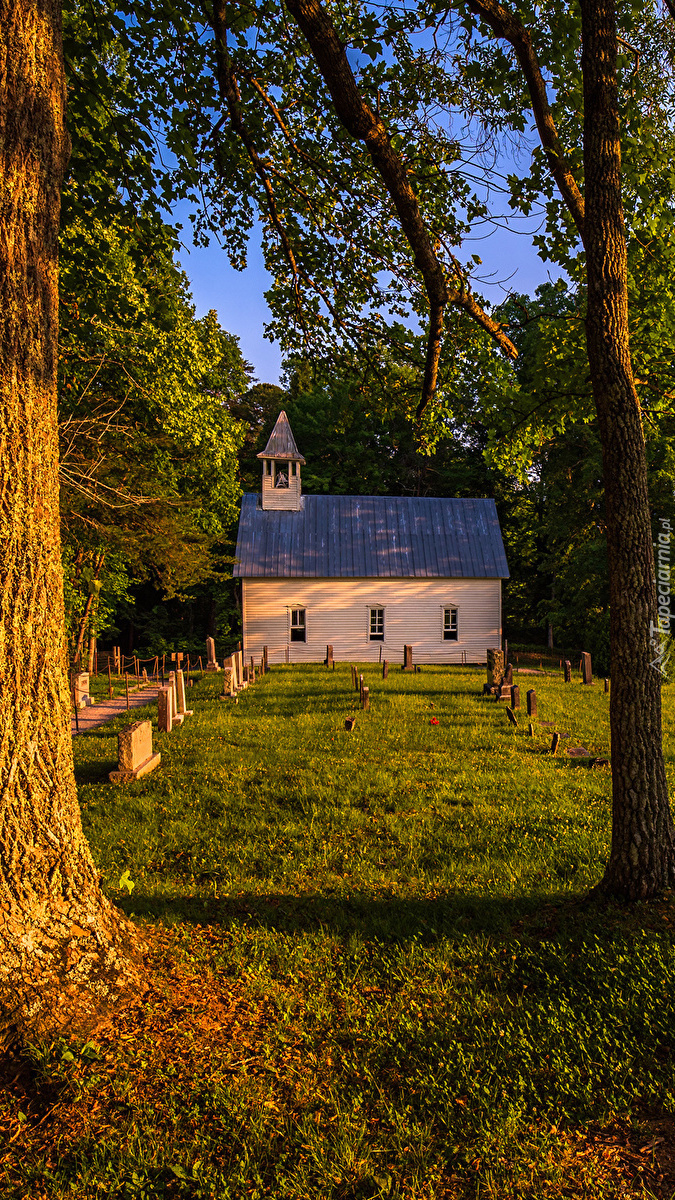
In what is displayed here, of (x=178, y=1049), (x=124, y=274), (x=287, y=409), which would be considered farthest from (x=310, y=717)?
(x=287, y=409)

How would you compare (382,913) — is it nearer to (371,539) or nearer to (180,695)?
(180,695)

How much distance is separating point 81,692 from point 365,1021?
14166mm

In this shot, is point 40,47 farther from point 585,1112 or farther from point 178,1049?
point 585,1112

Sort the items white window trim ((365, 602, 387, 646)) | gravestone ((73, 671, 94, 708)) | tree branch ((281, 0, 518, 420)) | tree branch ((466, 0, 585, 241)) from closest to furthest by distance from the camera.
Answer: tree branch ((281, 0, 518, 420)), tree branch ((466, 0, 585, 241)), gravestone ((73, 671, 94, 708)), white window trim ((365, 602, 387, 646))

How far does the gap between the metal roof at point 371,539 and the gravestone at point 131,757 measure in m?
17.4

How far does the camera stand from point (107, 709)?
15.3 metres

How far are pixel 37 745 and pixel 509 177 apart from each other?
22.6ft

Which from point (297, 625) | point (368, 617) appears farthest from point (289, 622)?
point (368, 617)

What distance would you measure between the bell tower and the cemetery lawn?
21755mm

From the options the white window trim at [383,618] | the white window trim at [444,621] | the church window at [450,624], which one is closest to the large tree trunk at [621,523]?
the white window trim at [383,618]

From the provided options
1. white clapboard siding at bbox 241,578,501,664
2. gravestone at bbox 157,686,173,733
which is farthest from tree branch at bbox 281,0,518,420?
white clapboard siding at bbox 241,578,501,664

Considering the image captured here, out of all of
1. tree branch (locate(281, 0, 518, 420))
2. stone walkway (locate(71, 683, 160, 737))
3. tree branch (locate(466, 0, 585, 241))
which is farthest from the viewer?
stone walkway (locate(71, 683, 160, 737))

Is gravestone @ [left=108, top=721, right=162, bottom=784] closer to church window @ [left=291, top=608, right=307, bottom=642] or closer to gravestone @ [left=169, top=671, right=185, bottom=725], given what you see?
gravestone @ [left=169, top=671, right=185, bottom=725]

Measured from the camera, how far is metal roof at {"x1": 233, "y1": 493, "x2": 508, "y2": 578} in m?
26.4
